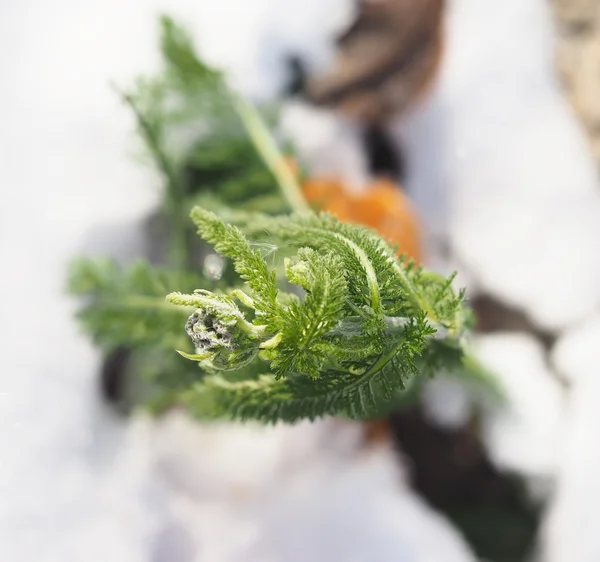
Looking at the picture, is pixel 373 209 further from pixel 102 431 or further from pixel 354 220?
pixel 102 431

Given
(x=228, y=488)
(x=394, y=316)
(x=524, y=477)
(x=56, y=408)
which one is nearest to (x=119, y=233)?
(x=56, y=408)

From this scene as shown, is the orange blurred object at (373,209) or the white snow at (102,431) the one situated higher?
the orange blurred object at (373,209)

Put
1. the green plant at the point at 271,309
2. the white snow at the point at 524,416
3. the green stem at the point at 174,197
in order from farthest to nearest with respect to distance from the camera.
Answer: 1. the white snow at the point at 524,416
2. the green stem at the point at 174,197
3. the green plant at the point at 271,309

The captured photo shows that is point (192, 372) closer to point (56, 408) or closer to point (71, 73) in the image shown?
point (56, 408)

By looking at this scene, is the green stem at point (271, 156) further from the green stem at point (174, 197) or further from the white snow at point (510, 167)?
the white snow at point (510, 167)

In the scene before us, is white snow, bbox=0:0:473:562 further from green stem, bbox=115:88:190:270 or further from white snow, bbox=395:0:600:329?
white snow, bbox=395:0:600:329

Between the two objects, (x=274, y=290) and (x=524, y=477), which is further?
(x=524, y=477)

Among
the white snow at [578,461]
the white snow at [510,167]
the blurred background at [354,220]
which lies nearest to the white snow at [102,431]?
the blurred background at [354,220]

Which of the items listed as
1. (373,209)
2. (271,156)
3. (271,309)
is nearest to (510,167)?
(373,209)
